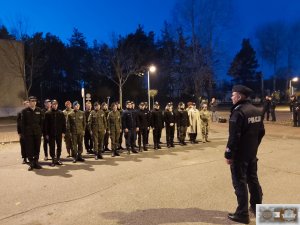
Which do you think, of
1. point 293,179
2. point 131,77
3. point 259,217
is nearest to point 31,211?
point 259,217

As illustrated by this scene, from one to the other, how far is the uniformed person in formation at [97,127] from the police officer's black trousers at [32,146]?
207cm

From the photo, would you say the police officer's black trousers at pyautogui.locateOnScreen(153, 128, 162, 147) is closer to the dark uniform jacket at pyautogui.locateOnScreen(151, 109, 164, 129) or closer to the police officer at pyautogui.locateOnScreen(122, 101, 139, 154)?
the dark uniform jacket at pyautogui.locateOnScreen(151, 109, 164, 129)

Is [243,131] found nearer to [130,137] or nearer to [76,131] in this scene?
[76,131]

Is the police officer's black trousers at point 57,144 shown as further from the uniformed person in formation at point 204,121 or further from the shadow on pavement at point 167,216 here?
the uniformed person in formation at point 204,121

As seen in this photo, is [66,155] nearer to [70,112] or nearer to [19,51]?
[70,112]

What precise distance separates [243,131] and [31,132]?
254 inches

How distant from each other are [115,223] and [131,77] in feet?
126

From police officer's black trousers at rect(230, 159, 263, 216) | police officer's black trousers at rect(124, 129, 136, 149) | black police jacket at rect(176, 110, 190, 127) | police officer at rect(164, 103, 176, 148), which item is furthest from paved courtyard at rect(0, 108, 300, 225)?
black police jacket at rect(176, 110, 190, 127)

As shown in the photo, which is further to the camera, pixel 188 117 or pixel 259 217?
pixel 188 117

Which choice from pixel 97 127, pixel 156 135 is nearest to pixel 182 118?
pixel 156 135

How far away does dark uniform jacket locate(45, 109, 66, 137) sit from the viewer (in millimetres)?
10032

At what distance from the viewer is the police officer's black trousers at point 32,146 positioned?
9.25 m

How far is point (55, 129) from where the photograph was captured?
1002 cm

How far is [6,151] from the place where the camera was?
43.2 ft
